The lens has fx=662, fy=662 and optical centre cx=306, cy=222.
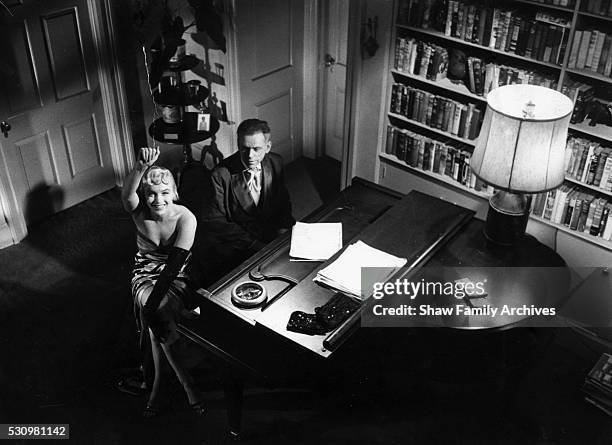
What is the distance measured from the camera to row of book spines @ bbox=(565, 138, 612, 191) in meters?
3.43

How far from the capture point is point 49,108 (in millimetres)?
4340

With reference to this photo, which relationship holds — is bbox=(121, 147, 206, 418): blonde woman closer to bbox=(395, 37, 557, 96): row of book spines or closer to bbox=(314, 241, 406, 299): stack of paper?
bbox=(314, 241, 406, 299): stack of paper

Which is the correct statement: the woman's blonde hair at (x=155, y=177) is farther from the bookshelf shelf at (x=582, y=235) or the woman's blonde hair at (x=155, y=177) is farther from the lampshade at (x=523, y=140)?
the bookshelf shelf at (x=582, y=235)

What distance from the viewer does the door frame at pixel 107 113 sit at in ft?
14.1

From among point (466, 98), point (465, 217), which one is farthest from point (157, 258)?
point (466, 98)

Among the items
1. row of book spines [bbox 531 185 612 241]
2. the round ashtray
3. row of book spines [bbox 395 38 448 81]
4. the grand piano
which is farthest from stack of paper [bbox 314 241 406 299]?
row of book spines [bbox 395 38 448 81]

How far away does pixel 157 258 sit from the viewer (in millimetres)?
3057

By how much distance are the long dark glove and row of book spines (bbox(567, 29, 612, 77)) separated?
216cm

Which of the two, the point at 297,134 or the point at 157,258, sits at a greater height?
the point at 157,258

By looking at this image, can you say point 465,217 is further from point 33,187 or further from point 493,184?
point 33,187

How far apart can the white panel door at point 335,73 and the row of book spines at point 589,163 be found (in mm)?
1865

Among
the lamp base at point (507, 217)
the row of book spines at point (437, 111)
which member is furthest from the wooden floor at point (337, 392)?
the row of book spines at point (437, 111)

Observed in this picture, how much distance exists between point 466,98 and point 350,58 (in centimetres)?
77

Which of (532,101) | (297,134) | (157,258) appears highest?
(532,101)
